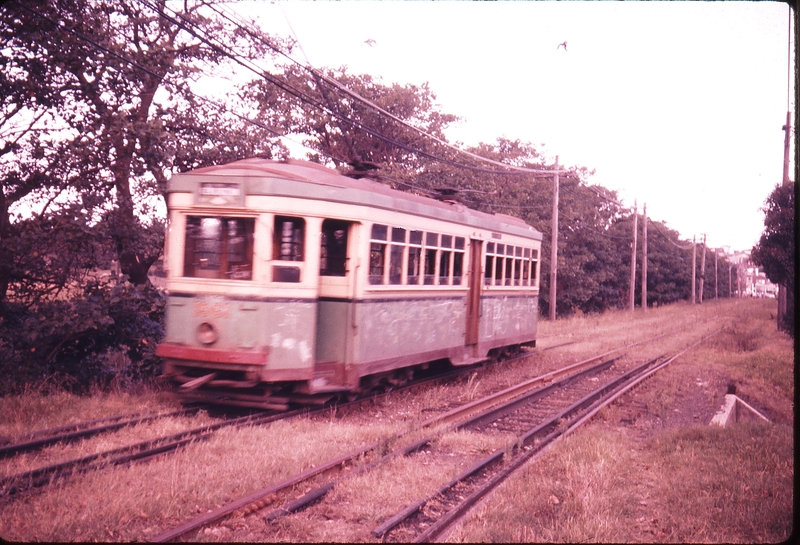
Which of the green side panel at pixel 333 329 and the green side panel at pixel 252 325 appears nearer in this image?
the green side panel at pixel 252 325

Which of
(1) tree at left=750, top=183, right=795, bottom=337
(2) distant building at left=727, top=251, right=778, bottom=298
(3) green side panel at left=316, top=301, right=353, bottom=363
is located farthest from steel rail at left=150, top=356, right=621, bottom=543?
(2) distant building at left=727, top=251, right=778, bottom=298

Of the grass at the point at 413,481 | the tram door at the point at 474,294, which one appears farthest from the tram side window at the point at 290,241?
the tram door at the point at 474,294

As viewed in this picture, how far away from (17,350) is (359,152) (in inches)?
838

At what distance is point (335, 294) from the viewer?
29.7 feet

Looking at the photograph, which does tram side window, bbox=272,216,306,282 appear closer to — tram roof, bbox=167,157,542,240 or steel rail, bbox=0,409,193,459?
tram roof, bbox=167,157,542,240

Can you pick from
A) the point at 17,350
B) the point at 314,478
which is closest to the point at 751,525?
the point at 314,478

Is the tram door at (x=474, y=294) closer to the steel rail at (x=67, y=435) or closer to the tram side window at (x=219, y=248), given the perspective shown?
the tram side window at (x=219, y=248)

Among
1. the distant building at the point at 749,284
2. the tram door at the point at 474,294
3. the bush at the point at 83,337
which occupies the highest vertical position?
the distant building at the point at 749,284

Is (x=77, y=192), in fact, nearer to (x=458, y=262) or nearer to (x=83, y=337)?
(x=83, y=337)

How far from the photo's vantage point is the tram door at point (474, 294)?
1251 centimetres

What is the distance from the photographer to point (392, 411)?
386 inches

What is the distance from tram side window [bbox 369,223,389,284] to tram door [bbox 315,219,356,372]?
1.24ft

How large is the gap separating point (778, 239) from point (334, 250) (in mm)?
17525

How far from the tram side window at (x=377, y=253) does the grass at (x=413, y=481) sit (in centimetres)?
204
